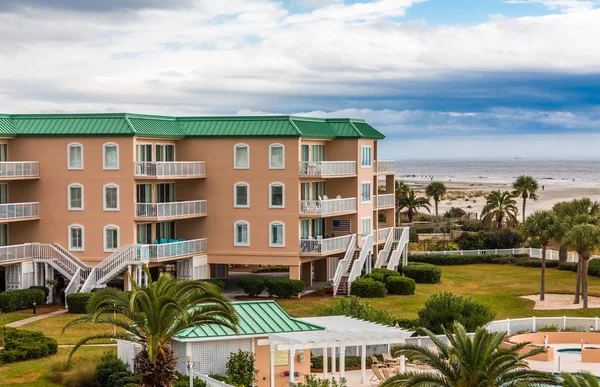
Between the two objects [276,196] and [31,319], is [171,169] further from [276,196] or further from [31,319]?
[31,319]

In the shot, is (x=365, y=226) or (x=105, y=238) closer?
(x=105, y=238)

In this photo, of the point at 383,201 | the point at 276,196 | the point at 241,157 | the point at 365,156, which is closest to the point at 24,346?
the point at 276,196

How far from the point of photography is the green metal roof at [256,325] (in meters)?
33.8

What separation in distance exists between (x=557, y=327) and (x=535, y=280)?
1875 cm

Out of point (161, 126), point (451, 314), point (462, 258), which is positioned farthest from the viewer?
point (462, 258)

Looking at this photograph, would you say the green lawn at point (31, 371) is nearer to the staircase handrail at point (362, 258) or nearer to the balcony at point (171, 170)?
the balcony at point (171, 170)

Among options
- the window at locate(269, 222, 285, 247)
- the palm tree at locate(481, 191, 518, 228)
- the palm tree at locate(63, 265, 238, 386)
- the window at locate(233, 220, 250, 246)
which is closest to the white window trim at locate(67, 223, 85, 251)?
the window at locate(233, 220, 250, 246)

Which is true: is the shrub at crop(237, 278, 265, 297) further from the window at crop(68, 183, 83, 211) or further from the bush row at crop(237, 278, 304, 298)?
the window at crop(68, 183, 83, 211)

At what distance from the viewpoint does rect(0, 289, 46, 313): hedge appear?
4812 cm

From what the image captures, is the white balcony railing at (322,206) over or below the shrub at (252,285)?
over

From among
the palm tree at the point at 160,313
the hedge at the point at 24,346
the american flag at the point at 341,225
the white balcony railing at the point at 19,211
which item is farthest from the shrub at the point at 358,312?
the white balcony railing at the point at 19,211

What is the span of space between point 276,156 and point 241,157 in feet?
6.45

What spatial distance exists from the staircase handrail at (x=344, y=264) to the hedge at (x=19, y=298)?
49.6 ft

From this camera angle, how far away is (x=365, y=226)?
2436 inches
